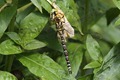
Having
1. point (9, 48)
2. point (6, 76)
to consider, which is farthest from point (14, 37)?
point (6, 76)

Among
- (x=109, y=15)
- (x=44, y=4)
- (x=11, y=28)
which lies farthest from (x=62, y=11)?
(x=109, y=15)

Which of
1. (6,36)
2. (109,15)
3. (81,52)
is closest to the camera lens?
(6,36)

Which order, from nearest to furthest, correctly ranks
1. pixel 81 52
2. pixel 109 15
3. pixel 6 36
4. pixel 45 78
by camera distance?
pixel 45 78 < pixel 6 36 < pixel 81 52 < pixel 109 15

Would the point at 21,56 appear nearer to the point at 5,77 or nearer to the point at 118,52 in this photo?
the point at 5,77

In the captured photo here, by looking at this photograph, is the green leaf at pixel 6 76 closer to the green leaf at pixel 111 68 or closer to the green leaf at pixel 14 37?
the green leaf at pixel 14 37

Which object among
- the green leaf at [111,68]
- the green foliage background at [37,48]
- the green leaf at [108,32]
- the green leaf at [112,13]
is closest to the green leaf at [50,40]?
the green foliage background at [37,48]

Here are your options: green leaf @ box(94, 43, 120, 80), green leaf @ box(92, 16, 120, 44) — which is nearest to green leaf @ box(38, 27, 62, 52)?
green leaf @ box(94, 43, 120, 80)
